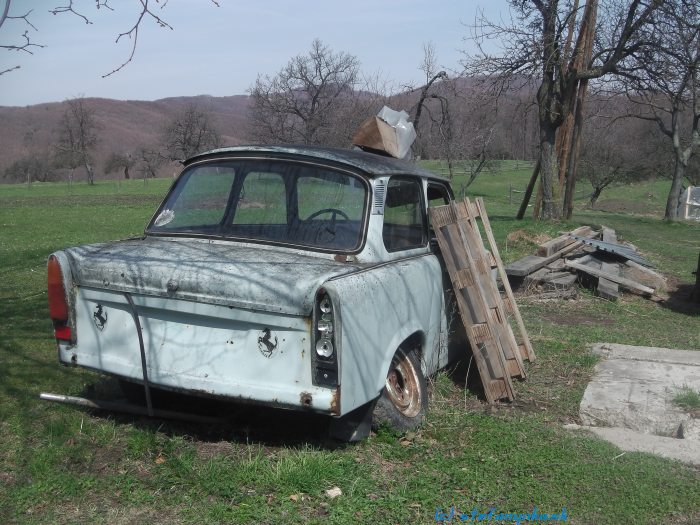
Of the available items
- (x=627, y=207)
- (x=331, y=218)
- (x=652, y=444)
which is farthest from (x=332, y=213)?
(x=627, y=207)

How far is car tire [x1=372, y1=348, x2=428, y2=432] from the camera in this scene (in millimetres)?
4293

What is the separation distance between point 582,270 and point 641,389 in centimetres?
523

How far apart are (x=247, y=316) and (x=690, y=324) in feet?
23.9

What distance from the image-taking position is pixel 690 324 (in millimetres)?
8977

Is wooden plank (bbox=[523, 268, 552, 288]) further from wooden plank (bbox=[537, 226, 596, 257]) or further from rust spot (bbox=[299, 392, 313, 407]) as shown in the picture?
rust spot (bbox=[299, 392, 313, 407])

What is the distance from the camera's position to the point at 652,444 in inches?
177

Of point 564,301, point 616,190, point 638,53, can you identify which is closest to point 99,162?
point 616,190

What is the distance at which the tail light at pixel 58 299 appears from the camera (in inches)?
158

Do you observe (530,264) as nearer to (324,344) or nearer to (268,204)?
(268,204)

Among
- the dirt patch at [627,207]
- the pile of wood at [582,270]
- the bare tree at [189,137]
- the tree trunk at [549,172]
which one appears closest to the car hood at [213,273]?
the pile of wood at [582,270]

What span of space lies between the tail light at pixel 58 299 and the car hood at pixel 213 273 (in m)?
0.09

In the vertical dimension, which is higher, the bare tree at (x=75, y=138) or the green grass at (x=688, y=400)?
the bare tree at (x=75, y=138)

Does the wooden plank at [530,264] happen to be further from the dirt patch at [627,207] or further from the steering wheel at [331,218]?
the dirt patch at [627,207]

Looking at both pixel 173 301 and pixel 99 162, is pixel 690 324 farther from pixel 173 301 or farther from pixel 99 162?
pixel 99 162
